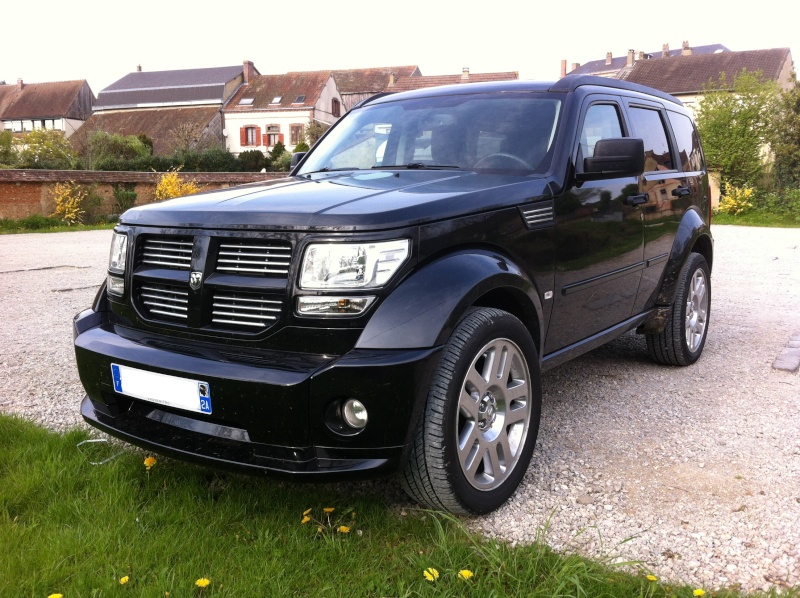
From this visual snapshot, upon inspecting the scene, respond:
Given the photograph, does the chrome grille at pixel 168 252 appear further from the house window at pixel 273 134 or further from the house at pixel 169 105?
the house window at pixel 273 134

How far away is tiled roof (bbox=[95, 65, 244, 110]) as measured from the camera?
60.5 meters

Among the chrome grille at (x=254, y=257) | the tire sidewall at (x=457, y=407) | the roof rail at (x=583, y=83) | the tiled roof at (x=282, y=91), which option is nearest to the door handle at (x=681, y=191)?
the roof rail at (x=583, y=83)

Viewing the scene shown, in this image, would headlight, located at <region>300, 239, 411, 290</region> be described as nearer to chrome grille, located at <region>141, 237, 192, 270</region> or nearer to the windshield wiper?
chrome grille, located at <region>141, 237, 192, 270</region>

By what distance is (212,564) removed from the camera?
2.55m

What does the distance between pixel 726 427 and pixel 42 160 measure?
1734 inches

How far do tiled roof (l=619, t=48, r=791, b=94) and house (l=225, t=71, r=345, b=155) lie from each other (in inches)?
936

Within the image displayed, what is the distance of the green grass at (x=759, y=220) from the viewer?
2280 cm

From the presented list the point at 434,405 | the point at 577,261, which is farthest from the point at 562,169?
the point at 434,405

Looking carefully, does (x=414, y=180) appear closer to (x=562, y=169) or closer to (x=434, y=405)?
(x=562, y=169)

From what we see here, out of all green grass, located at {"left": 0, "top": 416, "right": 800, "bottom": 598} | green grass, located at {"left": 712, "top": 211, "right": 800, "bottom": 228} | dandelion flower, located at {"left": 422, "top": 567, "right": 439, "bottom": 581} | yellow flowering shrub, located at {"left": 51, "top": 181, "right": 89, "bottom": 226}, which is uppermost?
dandelion flower, located at {"left": 422, "top": 567, "right": 439, "bottom": 581}

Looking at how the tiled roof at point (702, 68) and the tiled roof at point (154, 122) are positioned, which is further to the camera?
the tiled roof at point (154, 122)

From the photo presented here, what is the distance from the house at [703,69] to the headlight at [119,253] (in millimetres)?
51443

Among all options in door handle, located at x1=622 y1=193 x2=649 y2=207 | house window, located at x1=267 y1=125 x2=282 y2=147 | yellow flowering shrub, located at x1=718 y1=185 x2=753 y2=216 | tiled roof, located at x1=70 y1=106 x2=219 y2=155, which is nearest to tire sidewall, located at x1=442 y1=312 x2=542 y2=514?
door handle, located at x1=622 y1=193 x2=649 y2=207

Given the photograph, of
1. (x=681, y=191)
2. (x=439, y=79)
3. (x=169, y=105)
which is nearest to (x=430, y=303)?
(x=681, y=191)
